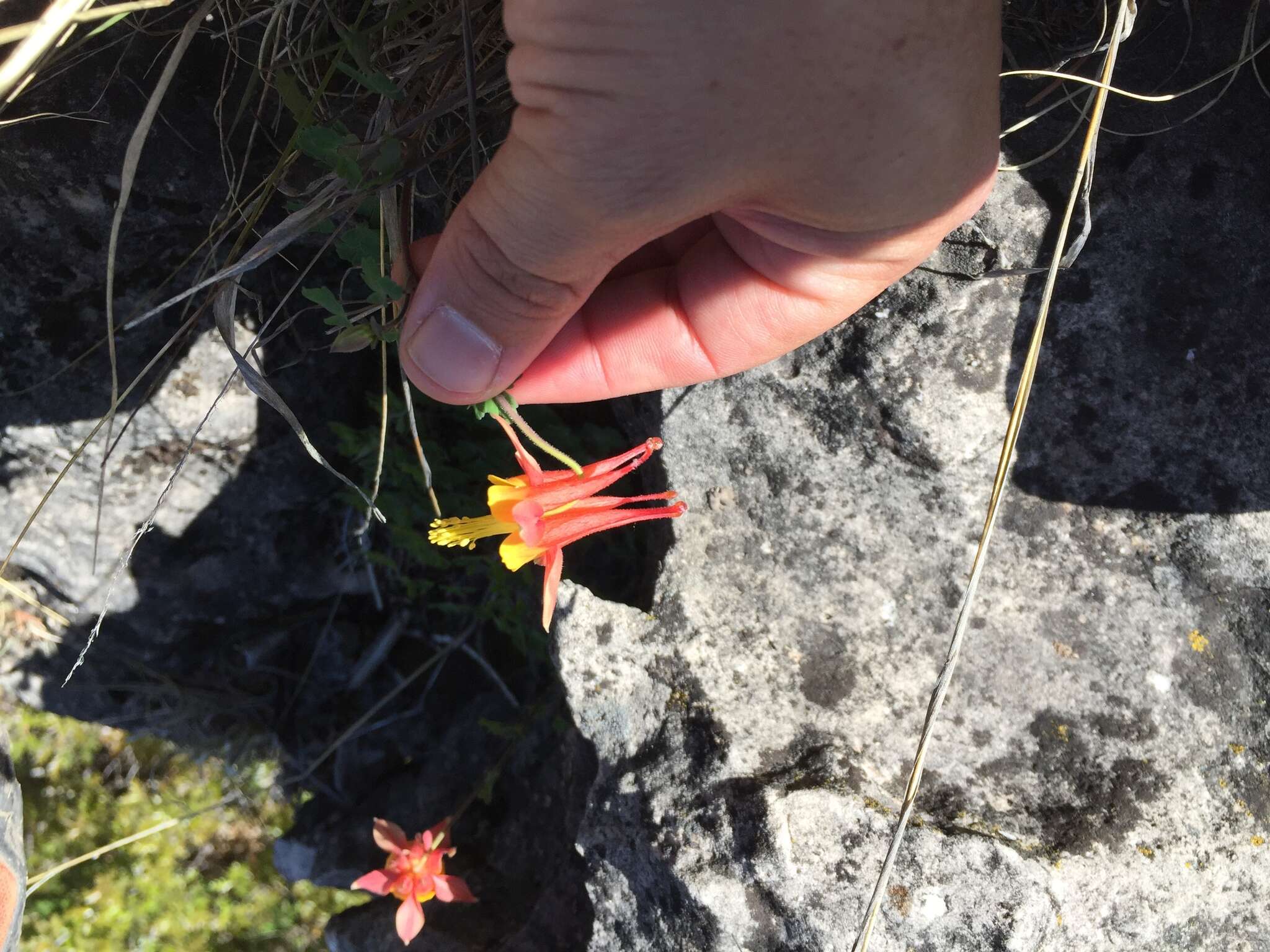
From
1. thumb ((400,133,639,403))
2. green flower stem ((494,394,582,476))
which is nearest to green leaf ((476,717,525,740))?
green flower stem ((494,394,582,476))

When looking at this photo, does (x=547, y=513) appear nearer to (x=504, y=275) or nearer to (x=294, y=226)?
(x=504, y=275)

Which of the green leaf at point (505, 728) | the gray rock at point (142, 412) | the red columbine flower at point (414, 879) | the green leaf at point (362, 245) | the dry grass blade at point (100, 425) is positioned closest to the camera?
the green leaf at point (362, 245)

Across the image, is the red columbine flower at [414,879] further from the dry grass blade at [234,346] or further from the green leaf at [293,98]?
the green leaf at [293,98]

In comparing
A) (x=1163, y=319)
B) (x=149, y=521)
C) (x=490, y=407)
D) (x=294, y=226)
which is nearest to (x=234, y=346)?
(x=294, y=226)

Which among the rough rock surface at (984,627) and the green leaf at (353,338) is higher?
the green leaf at (353,338)

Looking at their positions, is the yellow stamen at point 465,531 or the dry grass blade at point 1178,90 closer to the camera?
the dry grass blade at point 1178,90

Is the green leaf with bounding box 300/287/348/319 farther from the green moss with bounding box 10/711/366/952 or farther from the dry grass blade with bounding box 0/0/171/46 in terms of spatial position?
the green moss with bounding box 10/711/366/952

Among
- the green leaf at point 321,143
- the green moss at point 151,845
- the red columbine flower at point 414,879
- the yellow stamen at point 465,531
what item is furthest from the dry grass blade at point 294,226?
the green moss at point 151,845
